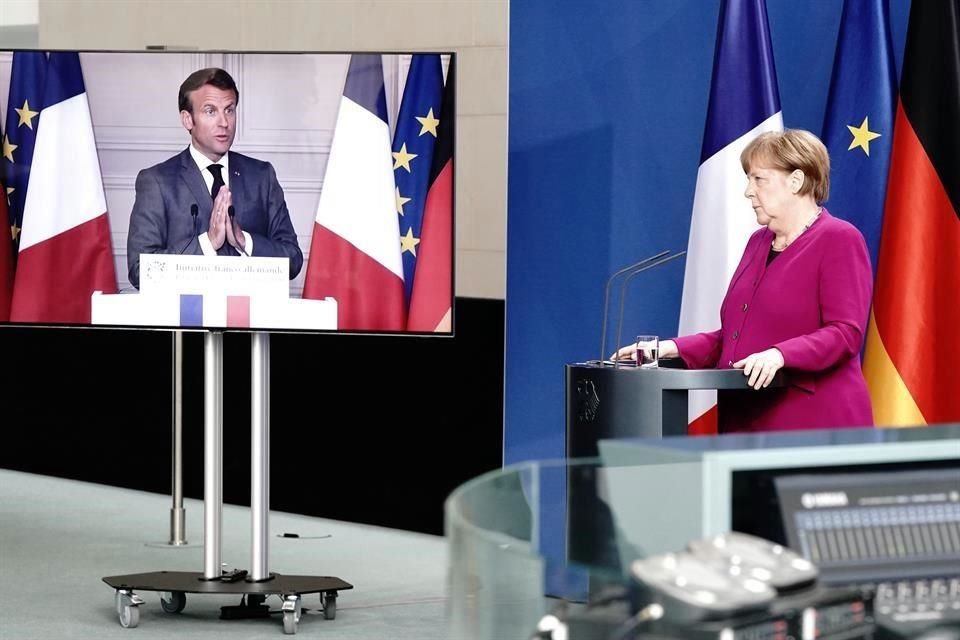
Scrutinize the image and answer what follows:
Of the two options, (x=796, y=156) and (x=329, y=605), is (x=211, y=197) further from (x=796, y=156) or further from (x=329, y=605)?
(x=796, y=156)

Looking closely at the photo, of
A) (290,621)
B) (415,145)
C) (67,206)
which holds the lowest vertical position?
(290,621)

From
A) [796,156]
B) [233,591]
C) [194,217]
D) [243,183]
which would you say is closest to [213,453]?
[233,591]

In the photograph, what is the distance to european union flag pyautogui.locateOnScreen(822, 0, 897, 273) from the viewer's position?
171 inches

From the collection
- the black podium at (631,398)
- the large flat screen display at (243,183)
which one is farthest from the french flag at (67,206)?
the black podium at (631,398)

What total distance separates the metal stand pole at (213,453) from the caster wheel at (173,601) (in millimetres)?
121

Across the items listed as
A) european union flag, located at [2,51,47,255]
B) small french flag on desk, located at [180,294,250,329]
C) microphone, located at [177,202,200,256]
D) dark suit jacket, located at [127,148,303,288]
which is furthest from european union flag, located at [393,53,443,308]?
european union flag, located at [2,51,47,255]

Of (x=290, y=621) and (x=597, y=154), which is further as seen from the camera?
(x=597, y=154)

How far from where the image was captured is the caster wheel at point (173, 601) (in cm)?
484

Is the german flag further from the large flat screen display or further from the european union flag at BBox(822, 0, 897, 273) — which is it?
the large flat screen display

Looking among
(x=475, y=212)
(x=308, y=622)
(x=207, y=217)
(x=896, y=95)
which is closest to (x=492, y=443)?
(x=475, y=212)

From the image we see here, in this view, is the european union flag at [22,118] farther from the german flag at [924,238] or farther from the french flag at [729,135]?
the german flag at [924,238]

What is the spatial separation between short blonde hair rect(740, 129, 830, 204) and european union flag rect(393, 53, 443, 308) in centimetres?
138

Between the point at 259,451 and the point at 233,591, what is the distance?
1.37ft

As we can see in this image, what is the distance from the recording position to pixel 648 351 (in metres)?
3.68
